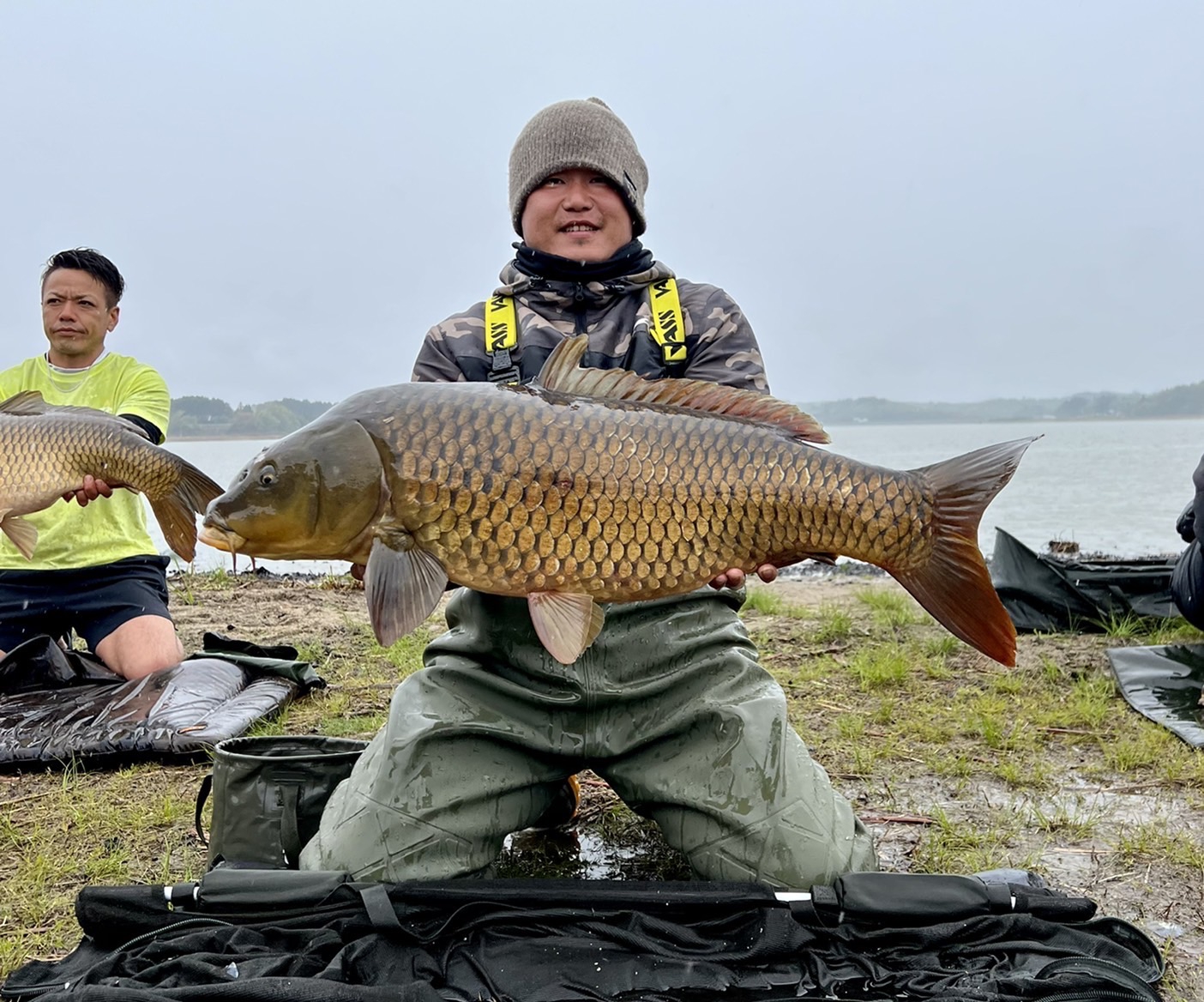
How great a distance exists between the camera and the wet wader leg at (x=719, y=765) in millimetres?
1776

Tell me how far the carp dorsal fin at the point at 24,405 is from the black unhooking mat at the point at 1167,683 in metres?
3.54

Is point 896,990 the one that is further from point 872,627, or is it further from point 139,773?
point 872,627

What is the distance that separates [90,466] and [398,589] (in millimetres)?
1990

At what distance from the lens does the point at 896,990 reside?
1.46 m

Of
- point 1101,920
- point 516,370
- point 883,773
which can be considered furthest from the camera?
point 883,773

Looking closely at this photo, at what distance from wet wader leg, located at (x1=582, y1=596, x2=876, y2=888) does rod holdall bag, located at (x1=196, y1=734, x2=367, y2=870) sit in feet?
1.94

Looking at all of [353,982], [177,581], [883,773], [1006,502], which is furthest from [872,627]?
[1006,502]

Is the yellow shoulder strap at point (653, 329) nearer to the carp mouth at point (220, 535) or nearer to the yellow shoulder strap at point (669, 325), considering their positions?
the yellow shoulder strap at point (669, 325)

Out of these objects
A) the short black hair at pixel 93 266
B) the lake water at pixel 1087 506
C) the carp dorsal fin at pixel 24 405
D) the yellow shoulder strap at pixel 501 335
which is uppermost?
the short black hair at pixel 93 266

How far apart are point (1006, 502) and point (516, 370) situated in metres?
12.2

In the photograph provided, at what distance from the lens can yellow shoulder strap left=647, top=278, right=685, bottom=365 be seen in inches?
90.4

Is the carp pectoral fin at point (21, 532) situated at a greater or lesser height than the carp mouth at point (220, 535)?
lesser

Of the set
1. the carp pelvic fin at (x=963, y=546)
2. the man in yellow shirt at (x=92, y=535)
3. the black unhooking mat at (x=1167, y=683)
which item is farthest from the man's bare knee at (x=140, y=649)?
the black unhooking mat at (x=1167, y=683)

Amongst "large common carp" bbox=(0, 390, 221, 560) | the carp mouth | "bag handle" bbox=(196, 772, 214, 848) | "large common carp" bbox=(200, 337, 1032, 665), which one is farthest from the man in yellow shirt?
"large common carp" bbox=(200, 337, 1032, 665)
